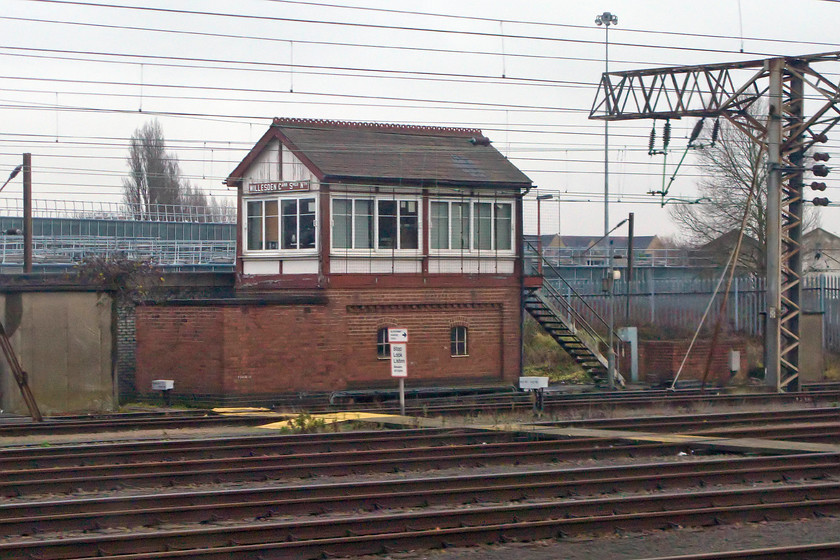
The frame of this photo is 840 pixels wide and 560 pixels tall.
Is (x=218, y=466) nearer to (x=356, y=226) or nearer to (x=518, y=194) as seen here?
(x=356, y=226)

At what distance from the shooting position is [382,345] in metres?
26.8

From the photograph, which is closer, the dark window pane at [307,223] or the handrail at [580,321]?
the dark window pane at [307,223]

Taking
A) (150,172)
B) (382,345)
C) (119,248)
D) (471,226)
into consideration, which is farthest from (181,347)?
(150,172)

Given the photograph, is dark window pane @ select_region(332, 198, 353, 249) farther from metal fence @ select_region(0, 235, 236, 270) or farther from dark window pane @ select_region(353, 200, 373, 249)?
metal fence @ select_region(0, 235, 236, 270)

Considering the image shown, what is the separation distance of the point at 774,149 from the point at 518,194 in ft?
24.9

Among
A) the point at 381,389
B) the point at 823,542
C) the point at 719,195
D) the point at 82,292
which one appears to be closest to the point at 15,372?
the point at 82,292

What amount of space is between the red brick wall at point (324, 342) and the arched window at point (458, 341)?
155mm

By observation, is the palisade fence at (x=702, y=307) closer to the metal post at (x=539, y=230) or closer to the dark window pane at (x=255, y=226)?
the metal post at (x=539, y=230)

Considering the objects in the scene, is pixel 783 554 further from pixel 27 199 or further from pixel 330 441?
pixel 27 199

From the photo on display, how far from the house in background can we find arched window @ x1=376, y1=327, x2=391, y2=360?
0.16 feet

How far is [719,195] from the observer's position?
37.4 m

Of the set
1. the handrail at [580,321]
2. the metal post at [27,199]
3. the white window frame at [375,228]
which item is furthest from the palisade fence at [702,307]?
the metal post at [27,199]

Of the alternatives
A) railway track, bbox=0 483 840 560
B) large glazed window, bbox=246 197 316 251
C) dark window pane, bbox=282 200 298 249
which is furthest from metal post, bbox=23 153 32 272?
railway track, bbox=0 483 840 560

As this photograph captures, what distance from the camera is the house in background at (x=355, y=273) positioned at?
2505cm
